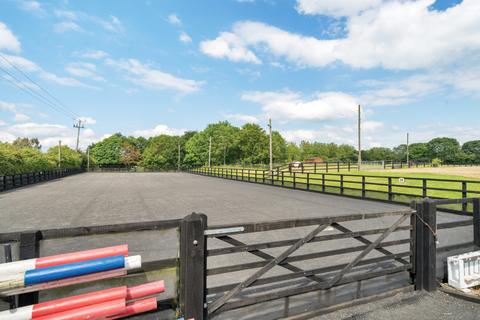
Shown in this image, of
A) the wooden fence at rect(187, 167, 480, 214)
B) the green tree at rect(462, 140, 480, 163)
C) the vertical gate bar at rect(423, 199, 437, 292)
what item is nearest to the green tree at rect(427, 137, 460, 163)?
the green tree at rect(462, 140, 480, 163)

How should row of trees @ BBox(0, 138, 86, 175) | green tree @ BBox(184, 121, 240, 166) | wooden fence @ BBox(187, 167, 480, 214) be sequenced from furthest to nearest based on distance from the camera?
1. green tree @ BBox(184, 121, 240, 166)
2. row of trees @ BBox(0, 138, 86, 175)
3. wooden fence @ BBox(187, 167, 480, 214)

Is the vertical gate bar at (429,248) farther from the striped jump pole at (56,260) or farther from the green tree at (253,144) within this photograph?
the green tree at (253,144)

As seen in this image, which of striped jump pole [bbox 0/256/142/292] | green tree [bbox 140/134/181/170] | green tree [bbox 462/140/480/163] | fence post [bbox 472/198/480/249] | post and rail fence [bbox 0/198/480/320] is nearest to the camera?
striped jump pole [bbox 0/256/142/292]

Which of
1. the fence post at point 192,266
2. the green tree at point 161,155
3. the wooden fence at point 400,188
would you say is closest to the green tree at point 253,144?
the green tree at point 161,155

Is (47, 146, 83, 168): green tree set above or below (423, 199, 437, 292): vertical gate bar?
above

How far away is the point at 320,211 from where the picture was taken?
11.2 metres

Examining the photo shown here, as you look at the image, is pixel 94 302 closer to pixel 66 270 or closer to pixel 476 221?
pixel 66 270

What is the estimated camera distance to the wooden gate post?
4.49 meters

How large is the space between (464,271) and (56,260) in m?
5.62

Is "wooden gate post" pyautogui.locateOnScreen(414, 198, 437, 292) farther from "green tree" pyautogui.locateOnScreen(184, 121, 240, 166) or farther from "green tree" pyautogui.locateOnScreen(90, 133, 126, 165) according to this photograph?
"green tree" pyautogui.locateOnScreen(90, 133, 126, 165)

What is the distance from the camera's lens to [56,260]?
101 inches

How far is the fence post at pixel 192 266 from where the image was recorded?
3078 millimetres

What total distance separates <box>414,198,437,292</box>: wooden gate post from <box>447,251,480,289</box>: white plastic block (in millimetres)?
312

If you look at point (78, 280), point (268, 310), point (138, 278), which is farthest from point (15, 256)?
point (268, 310)
